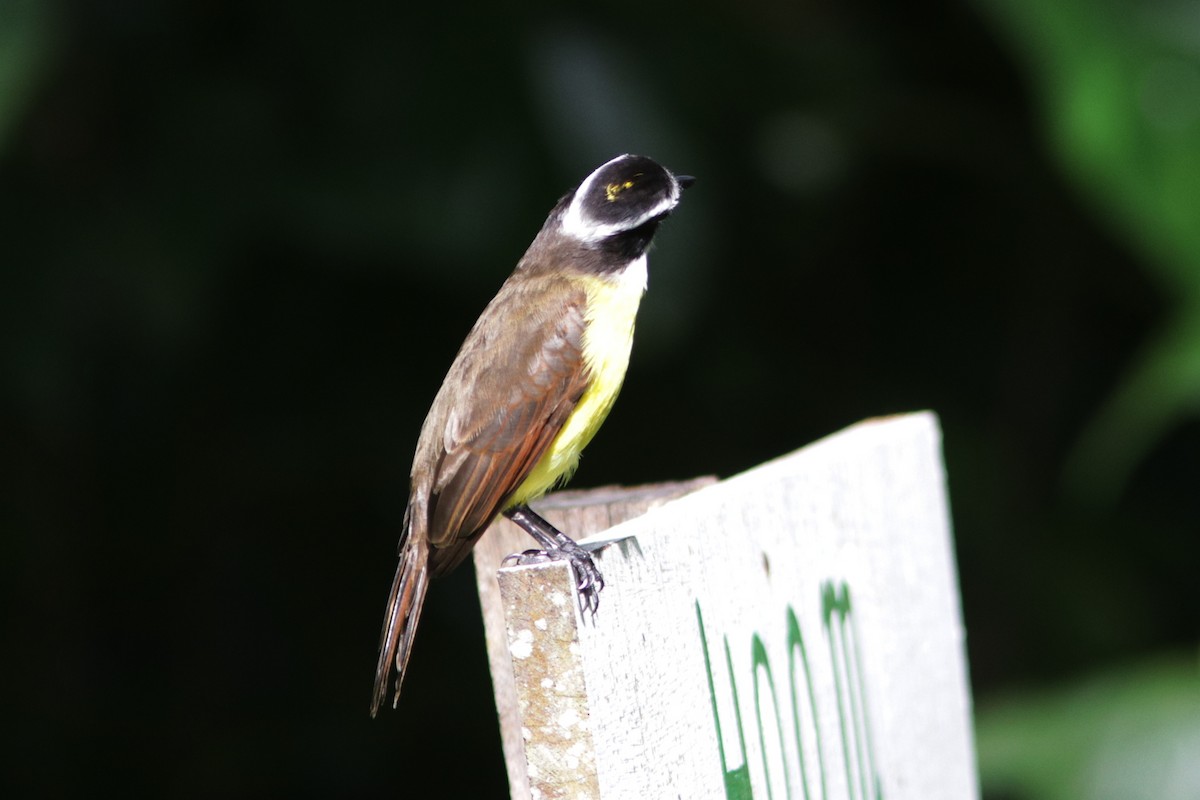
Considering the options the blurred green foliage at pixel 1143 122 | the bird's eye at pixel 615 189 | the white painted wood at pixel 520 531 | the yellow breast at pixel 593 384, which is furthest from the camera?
the blurred green foliage at pixel 1143 122

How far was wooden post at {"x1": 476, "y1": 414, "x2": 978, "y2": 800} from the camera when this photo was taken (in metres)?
1.73

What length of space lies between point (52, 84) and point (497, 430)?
10.1 feet

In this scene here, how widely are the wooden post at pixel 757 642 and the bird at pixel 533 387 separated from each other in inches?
5.3

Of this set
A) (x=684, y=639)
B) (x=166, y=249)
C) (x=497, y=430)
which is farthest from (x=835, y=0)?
(x=684, y=639)

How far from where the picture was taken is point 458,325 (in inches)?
208

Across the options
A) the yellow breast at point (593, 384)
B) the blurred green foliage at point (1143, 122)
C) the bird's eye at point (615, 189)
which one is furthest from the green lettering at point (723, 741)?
the blurred green foliage at point (1143, 122)

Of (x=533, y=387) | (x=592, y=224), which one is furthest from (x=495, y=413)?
(x=592, y=224)

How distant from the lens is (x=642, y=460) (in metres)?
5.64

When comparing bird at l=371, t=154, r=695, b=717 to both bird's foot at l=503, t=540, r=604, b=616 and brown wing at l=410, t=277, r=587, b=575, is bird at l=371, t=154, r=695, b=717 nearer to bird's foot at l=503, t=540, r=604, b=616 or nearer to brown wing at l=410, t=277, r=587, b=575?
brown wing at l=410, t=277, r=587, b=575

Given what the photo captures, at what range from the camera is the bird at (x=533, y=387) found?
246 cm

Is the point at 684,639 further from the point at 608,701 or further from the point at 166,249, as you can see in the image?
the point at 166,249

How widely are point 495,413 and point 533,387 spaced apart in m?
0.10

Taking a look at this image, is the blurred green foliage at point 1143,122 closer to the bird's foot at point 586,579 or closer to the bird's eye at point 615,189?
the bird's eye at point 615,189

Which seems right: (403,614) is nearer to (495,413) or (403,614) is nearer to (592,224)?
(495,413)
